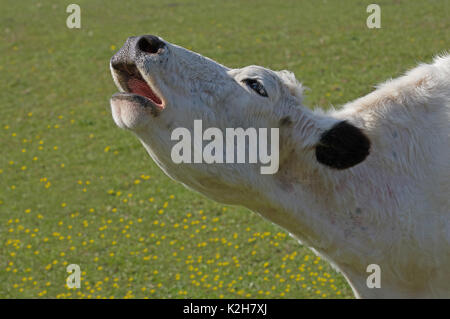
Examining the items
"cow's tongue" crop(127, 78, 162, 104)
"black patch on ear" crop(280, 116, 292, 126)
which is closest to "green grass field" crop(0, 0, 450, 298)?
"black patch on ear" crop(280, 116, 292, 126)

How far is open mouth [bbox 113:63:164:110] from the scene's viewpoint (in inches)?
159

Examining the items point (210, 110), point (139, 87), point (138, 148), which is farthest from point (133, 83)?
point (138, 148)

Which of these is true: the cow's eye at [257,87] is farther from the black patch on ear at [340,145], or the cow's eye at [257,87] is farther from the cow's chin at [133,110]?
the cow's chin at [133,110]

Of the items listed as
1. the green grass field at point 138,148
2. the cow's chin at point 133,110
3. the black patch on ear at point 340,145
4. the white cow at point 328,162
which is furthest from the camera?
the green grass field at point 138,148

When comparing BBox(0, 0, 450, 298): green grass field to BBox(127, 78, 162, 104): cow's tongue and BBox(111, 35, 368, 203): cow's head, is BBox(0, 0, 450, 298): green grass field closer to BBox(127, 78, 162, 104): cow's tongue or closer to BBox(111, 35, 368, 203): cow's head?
BBox(111, 35, 368, 203): cow's head

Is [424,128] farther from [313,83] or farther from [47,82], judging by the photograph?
[47,82]

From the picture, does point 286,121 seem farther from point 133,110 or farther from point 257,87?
point 133,110

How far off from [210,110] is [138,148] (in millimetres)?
10531

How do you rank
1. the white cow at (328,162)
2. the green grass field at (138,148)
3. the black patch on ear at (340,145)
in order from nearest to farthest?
the white cow at (328,162) < the black patch on ear at (340,145) < the green grass field at (138,148)

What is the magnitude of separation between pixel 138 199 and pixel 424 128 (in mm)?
8501

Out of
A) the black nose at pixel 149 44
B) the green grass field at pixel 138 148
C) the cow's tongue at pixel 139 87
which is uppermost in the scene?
the green grass field at pixel 138 148

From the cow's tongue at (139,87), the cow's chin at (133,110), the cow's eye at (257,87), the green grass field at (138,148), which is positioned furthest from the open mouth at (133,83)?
the green grass field at (138,148)

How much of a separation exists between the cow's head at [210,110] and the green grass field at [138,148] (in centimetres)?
257

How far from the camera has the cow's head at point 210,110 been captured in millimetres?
3912
